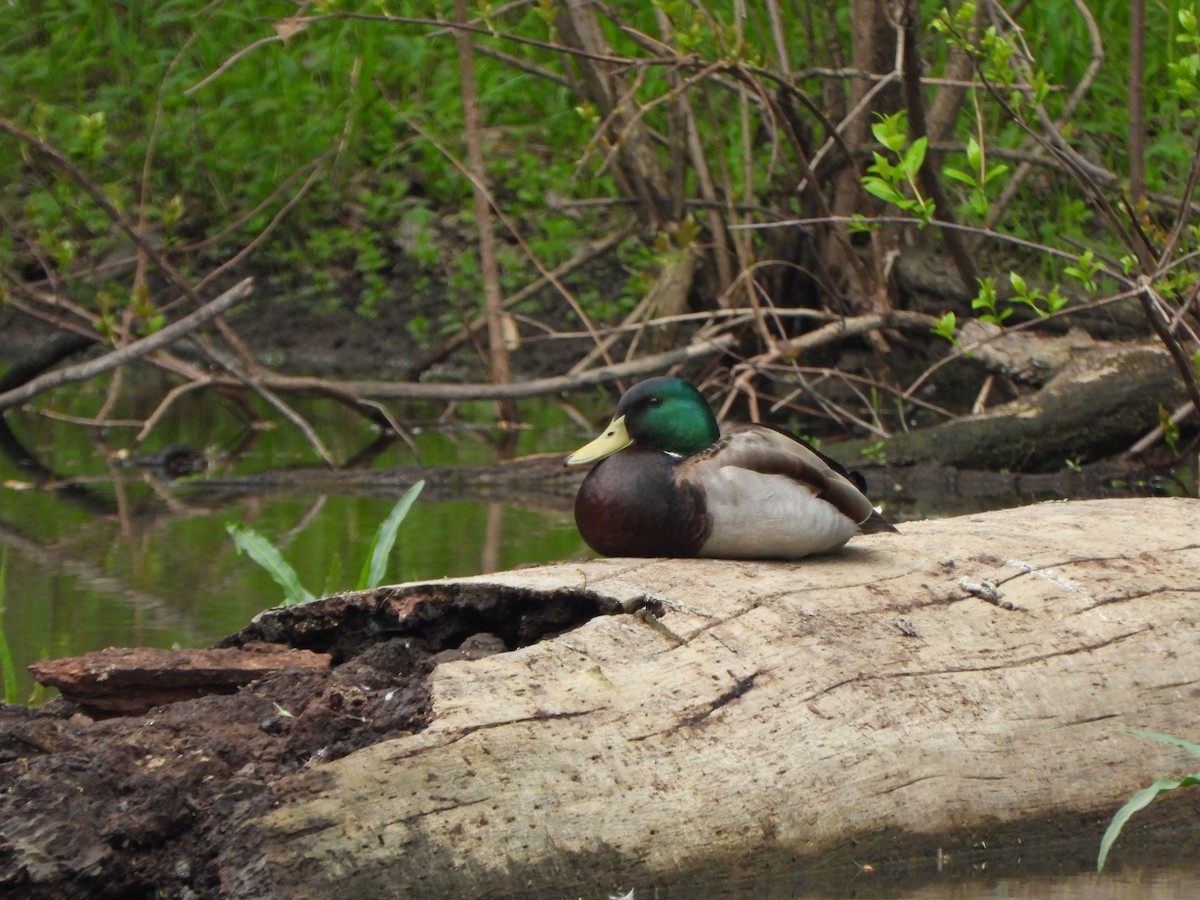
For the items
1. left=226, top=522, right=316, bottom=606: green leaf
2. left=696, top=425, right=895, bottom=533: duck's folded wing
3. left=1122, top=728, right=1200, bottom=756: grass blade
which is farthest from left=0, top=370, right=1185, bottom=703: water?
left=1122, top=728, right=1200, bottom=756: grass blade

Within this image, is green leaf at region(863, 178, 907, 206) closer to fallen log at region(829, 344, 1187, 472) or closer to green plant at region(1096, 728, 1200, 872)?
green plant at region(1096, 728, 1200, 872)

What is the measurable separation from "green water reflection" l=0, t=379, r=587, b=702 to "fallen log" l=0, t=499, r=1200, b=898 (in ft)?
3.60

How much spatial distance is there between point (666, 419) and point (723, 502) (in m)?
0.31

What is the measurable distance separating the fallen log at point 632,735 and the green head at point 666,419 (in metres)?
0.37

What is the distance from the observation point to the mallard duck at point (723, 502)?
3.41 m

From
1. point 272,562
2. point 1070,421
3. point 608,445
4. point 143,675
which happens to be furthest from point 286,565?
point 1070,421

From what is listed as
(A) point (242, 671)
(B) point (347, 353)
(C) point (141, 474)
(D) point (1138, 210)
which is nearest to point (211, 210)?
(B) point (347, 353)

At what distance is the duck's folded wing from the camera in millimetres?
3482

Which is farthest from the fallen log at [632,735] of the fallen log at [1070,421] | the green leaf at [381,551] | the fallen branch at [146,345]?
the fallen branch at [146,345]

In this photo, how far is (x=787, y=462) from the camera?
3479mm

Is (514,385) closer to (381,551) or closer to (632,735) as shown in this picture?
(381,551)

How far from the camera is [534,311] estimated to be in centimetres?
998

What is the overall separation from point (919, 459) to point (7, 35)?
25.0 feet

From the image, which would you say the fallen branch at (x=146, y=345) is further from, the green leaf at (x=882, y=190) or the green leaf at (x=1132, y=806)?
the green leaf at (x=1132, y=806)
